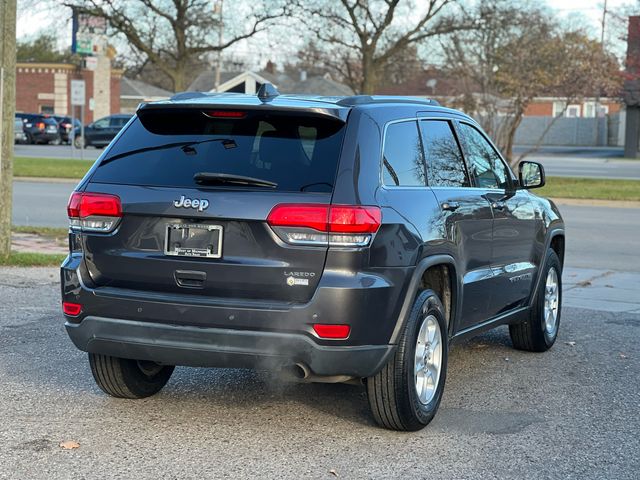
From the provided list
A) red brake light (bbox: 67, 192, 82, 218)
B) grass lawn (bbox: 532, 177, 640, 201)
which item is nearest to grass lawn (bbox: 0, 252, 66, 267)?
red brake light (bbox: 67, 192, 82, 218)

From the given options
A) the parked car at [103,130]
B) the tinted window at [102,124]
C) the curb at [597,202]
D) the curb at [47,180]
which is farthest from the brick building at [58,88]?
the curb at [597,202]

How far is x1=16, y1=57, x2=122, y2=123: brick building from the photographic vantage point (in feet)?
221

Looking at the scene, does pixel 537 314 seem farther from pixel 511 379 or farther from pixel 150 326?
pixel 150 326

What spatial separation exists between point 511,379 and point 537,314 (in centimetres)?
91

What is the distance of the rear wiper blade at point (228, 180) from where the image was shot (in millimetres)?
5188

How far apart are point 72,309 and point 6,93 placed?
6.44m

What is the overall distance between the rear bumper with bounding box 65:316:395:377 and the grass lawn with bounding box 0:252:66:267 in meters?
6.52

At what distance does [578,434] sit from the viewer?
561 centimetres

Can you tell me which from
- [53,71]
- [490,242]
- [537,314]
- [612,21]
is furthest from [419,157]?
[53,71]

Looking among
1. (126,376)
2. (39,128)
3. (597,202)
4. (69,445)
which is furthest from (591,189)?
(39,128)

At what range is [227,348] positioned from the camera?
509 cm

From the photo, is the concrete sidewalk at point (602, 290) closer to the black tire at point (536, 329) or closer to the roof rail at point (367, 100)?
the black tire at point (536, 329)

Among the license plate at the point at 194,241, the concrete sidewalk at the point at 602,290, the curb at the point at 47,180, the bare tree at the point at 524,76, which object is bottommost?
the concrete sidewalk at the point at 602,290

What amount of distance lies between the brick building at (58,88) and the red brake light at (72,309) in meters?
63.7
